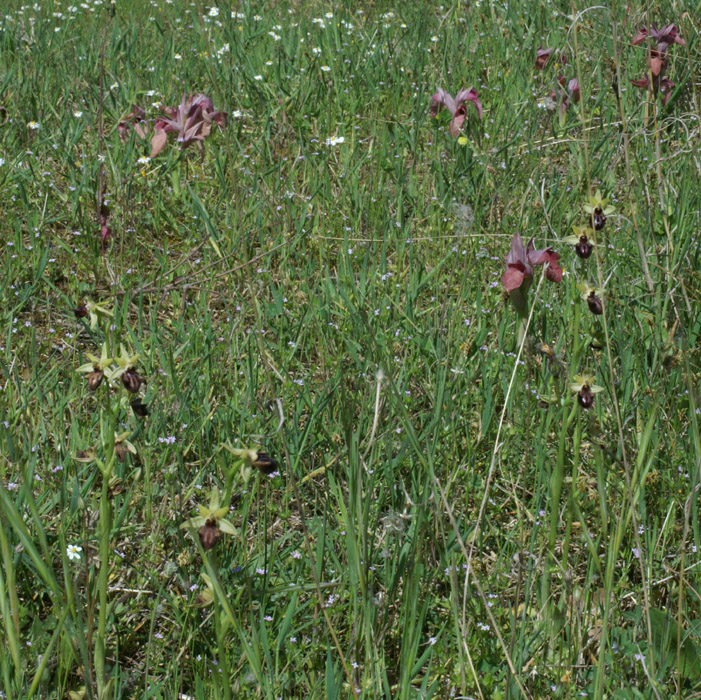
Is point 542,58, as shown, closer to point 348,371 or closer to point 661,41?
point 661,41

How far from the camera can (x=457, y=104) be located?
3518 mm

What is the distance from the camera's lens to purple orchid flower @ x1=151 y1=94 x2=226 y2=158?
3.37m

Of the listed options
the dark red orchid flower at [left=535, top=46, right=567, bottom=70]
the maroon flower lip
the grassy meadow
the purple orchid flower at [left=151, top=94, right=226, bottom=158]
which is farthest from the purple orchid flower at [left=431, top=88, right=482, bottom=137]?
→ the maroon flower lip

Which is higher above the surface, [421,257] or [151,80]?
[151,80]

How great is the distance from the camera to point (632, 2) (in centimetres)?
476

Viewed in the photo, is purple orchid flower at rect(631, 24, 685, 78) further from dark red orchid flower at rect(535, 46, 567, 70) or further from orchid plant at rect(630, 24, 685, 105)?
dark red orchid flower at rect(535, 46, 567, 70)

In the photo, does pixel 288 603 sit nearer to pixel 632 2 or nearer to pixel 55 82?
pixel 55 82

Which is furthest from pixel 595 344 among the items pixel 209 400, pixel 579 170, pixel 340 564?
pixel 579 170

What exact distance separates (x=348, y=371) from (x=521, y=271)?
79 centimetres

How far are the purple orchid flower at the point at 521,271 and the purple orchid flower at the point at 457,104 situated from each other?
1776 millimetres

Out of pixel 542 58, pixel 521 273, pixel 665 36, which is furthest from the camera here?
pixel 542 58

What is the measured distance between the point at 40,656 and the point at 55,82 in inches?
130

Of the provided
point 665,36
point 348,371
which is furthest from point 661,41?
point 348,371

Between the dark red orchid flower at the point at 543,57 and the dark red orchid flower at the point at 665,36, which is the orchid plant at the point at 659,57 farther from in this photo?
the dark red orchid flower at the point at 543,57
